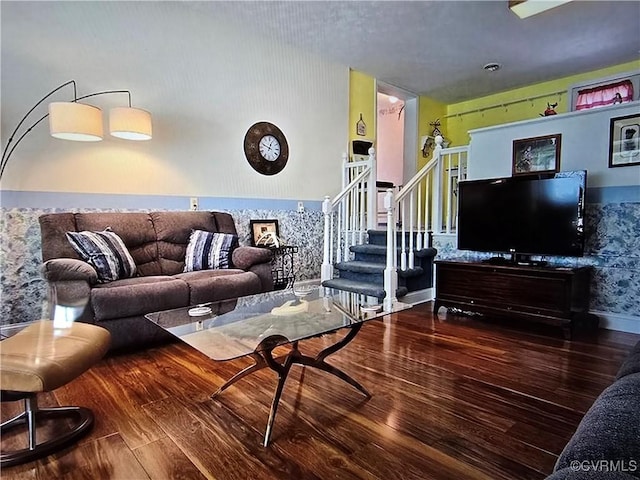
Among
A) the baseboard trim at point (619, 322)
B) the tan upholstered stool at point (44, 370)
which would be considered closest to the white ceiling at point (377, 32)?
the tan upholstered stool at point (44, 370)

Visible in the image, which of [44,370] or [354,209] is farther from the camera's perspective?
[354,209]

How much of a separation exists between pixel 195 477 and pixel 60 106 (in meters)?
2.53

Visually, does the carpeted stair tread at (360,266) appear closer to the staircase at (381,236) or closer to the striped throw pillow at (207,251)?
the staircase at (381,236)

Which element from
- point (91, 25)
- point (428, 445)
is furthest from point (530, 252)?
point (91, 25)

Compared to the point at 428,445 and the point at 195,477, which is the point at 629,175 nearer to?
the point at 428,445

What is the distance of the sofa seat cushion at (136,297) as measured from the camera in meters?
2.49

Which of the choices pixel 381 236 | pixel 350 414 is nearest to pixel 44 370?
pixel 350 414

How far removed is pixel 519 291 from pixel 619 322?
89cm

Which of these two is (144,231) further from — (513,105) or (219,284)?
(513,105)

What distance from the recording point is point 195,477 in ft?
4.58

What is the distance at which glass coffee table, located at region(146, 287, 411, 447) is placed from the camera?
1674 millimetres

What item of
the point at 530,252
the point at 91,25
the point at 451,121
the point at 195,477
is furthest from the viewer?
the point at 451,121

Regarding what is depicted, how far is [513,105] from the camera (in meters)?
5.84

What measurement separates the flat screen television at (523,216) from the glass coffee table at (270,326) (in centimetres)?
174
